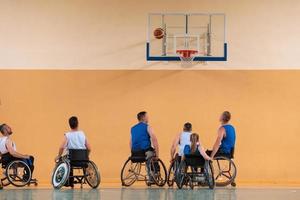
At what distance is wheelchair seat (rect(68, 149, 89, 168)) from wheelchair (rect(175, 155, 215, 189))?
57.2 inches

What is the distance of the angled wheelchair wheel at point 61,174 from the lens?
952 centimetres

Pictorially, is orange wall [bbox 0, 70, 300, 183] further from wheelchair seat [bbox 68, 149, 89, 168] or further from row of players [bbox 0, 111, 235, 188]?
wheelchair seat [bbox 68, 149, 89, 168]

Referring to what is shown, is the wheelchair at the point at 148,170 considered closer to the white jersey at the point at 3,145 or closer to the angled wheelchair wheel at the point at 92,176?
the angled wheelchair wheel at the point at 92,176

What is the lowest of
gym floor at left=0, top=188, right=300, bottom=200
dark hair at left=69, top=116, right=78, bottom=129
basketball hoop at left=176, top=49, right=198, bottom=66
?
gym floor at left=0, top=188, right=300, bottom=200

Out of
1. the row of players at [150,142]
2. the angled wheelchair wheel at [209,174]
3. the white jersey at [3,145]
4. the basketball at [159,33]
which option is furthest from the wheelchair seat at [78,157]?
the basketball at [159,33]

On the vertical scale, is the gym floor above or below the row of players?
below

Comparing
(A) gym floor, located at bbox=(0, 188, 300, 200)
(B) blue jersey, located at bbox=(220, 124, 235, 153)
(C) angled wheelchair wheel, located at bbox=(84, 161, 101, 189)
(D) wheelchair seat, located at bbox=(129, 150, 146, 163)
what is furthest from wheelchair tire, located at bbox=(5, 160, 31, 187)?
(B) blue jersey, located at bbox=(220, 124, 235, 153)

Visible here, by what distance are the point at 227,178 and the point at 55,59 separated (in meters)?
4.40

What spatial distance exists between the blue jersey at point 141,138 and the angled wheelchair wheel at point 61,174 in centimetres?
135

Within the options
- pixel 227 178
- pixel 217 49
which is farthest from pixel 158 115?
pixel 227 178

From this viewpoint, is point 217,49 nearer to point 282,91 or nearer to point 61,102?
point 282,91

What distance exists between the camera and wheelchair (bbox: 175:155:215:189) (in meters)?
9.75

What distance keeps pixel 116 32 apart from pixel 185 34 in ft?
4.57

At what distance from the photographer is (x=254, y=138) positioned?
41.8ft
